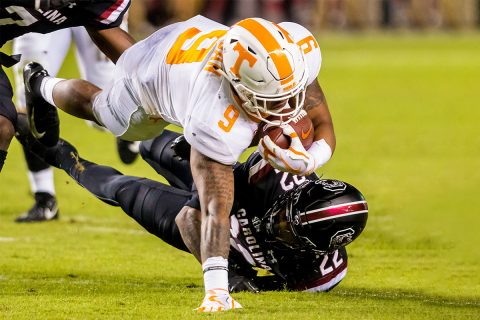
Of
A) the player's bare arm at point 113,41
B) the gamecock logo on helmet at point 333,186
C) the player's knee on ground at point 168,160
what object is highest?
the gamecock logo on helmet at point 333,186

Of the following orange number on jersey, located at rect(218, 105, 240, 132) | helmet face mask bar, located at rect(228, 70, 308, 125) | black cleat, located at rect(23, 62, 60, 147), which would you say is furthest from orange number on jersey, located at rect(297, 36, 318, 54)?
black cleat, located at rect(23, 62, 60, 147)

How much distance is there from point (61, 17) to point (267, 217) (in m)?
1.70

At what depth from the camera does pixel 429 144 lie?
11844mm

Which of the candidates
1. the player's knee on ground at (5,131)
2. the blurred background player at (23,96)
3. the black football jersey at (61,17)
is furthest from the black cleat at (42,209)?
the player's knee on ground at (5,131)

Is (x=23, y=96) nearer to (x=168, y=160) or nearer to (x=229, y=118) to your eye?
(x=168, y=160)

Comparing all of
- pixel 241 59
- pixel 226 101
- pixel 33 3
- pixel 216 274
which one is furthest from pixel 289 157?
pixel 33 3

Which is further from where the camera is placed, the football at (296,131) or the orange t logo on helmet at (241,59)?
the football at (296,131)

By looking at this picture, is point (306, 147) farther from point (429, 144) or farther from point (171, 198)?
point (429, 144)

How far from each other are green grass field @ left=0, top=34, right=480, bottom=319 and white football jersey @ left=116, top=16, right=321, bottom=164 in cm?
72

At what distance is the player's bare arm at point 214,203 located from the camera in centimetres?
496

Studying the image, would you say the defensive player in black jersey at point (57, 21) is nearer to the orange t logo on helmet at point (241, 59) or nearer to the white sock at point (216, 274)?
the orange t logo on helmet at point (241, 59)

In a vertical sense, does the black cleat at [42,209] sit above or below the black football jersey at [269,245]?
below

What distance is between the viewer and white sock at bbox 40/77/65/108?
646 centimetres

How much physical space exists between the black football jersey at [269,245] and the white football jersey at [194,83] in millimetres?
463
